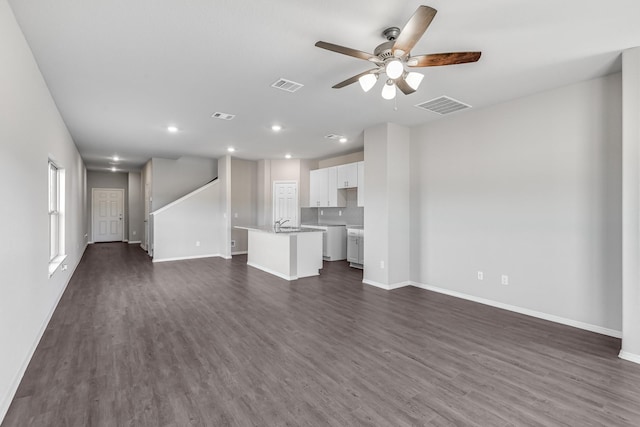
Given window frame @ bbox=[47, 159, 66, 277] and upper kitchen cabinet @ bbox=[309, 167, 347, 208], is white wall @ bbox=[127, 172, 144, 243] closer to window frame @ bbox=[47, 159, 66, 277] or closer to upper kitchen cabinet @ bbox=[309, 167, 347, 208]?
upper kitchen cabinet @ bbox=[309, 167, 347, 208]

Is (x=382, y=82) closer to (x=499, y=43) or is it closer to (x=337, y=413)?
(x=499, y=43)

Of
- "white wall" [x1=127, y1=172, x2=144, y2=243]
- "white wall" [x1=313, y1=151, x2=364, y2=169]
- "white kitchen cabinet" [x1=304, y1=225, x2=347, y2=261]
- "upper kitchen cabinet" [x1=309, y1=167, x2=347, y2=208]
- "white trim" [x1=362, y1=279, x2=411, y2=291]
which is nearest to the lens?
"white trim" [x1=362, y1=279, x2=411, y2=291]

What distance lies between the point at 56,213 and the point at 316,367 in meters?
4.40

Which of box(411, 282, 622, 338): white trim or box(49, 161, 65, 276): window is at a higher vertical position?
box(49, 161, 65, 276): window

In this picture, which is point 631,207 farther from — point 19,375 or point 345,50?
point 19,375

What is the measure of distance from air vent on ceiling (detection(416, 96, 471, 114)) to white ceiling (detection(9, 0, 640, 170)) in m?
0.14

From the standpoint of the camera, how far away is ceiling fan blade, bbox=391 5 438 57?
1.80 meters

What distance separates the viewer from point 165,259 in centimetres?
766

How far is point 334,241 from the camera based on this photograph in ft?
25.4

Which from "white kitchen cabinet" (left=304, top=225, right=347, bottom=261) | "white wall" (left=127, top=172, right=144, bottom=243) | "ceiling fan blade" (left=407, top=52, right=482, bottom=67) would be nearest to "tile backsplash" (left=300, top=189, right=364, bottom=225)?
"white kitchen cabinet" (left=304, top=225, right=347, bottom=261)

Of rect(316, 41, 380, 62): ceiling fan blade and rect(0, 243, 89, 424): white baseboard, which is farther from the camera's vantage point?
rect(316, 41, 380, 62): ceiling fan blade

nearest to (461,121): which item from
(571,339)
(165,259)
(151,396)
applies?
(571,339)

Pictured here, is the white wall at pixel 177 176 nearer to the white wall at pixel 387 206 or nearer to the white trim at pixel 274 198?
the white trim at pixel 274 198

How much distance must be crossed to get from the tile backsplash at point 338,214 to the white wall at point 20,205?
591 cm
